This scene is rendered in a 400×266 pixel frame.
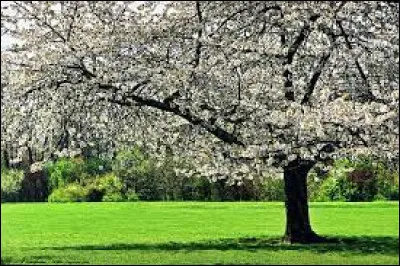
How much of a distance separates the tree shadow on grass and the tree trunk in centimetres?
50

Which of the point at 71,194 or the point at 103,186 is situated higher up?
the point at 103,186

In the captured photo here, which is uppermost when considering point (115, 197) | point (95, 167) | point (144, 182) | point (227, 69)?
point (227, 69)

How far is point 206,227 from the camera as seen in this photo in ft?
104

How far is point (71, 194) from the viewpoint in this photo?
216 ft

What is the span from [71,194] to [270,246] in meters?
46.0

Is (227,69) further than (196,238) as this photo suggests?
No

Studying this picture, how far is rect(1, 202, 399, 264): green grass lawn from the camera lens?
18.5 metres

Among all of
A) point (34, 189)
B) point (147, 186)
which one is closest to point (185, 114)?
point (147, 186)

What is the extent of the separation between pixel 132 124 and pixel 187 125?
1769mm

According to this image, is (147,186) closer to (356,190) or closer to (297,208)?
(356,190)

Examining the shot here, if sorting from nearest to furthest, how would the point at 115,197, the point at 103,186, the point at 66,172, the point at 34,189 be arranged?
the point at 115,197, the point at 66,172, the point at 103,186, the point at 34,189

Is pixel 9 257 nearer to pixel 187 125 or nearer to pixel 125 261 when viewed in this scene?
pixel 125 261

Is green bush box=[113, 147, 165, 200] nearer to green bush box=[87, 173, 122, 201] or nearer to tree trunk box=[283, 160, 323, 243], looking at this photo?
green bush box=[87, 173, 122, 201]

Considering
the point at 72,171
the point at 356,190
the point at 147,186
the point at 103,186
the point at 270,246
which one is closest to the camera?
the point at 270,246
